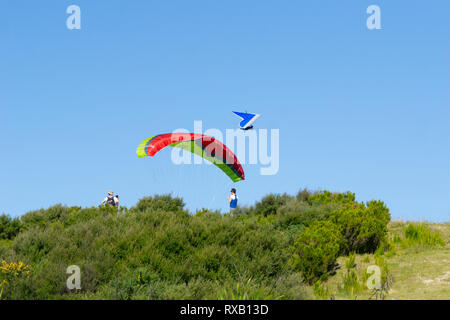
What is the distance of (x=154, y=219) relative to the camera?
1450 centimetres

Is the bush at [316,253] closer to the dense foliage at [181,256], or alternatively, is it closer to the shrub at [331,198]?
the dense foliage at [181,256]

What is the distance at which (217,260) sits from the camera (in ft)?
38.7

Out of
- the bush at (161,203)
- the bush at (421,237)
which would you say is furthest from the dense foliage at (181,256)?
the bush at (161,203)

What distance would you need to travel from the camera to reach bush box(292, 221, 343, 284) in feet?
45.8

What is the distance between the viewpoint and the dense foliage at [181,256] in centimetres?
1055

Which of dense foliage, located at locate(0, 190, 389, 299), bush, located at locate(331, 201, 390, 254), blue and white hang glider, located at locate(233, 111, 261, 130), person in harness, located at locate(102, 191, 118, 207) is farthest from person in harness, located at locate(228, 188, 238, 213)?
person in harness, located at locate(102, 191, 118, 207)

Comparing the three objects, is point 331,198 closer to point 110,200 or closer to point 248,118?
point 248,118

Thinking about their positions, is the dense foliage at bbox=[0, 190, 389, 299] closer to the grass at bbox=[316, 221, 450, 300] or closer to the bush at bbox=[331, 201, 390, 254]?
the bush at bbox=[331, 201, 390, 254]

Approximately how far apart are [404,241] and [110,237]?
12360 mm

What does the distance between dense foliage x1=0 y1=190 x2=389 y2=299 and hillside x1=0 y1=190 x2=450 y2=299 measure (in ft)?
0.10

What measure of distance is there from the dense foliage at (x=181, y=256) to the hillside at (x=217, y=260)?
30 millimetres

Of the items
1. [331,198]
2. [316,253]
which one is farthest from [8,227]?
[331,198]
